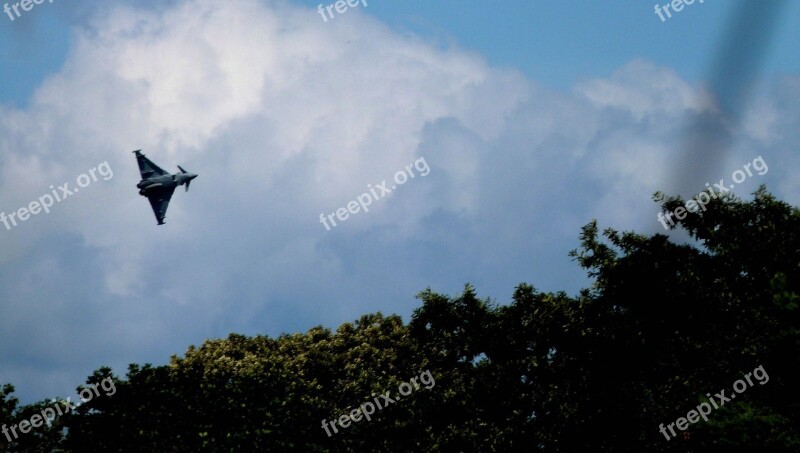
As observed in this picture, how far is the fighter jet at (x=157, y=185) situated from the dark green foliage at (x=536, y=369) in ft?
45.0

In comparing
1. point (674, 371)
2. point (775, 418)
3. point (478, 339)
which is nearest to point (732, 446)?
point (775, 418)

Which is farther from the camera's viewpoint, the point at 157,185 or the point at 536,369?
the point at 157,185

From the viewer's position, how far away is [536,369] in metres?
34.8

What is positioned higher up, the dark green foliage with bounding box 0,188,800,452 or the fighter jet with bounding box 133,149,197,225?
the fighter jet with bounding box 133,149,197,225

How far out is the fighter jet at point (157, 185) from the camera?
49.3 metres

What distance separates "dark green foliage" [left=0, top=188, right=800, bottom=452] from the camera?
28703mm

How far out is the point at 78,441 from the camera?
28219 millimetres

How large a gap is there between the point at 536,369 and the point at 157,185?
25.6 metres

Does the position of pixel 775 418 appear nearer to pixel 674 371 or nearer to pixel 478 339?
pixel 674 371

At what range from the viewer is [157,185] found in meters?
49.9

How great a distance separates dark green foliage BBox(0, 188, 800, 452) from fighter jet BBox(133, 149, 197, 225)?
1372 cm

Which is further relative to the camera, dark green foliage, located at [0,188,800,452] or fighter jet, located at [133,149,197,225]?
fighter jet, located at [133,149,197,225]

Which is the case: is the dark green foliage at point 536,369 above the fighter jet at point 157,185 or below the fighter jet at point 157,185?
below

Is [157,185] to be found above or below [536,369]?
above
